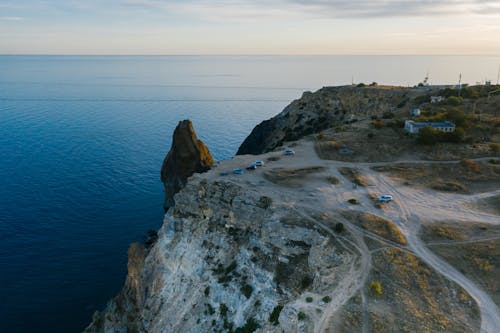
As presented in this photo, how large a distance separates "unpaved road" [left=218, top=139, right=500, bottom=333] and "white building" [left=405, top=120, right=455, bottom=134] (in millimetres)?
12326

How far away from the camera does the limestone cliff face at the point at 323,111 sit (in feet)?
329

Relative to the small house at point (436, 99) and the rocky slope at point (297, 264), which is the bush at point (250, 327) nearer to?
the rocky slope at point (297, 264)

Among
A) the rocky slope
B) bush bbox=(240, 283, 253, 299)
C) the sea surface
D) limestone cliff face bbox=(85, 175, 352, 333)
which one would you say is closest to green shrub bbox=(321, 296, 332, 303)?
the rocky slope

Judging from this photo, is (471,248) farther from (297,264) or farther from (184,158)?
(184,158)

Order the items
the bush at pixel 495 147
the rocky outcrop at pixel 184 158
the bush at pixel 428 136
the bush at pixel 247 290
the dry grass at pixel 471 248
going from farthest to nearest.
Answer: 1. the rocky outcrop at pixel 184 158
2. the bush at pixel 428 136
3. the bush at pixel 495 147
4. the bush at pixel 247 290
5. the dry grass at pixel 471 248

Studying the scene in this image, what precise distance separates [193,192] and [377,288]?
28120 mm

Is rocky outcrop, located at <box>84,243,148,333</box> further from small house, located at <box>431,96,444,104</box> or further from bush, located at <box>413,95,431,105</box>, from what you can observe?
small house, located at <box>431,96,444,104</box>

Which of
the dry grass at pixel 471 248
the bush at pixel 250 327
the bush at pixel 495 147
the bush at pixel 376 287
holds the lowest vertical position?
the bush at pixel 250 327

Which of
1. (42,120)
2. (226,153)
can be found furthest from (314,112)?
(42,120)

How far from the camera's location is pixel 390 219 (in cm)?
4200

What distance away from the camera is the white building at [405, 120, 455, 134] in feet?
218

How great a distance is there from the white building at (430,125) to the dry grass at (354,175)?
21.2 m

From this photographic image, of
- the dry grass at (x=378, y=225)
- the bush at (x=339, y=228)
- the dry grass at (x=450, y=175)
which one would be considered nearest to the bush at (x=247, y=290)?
the bush at (x=339, y=228)

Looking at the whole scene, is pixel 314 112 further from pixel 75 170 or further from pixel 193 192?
pixel 75 170
